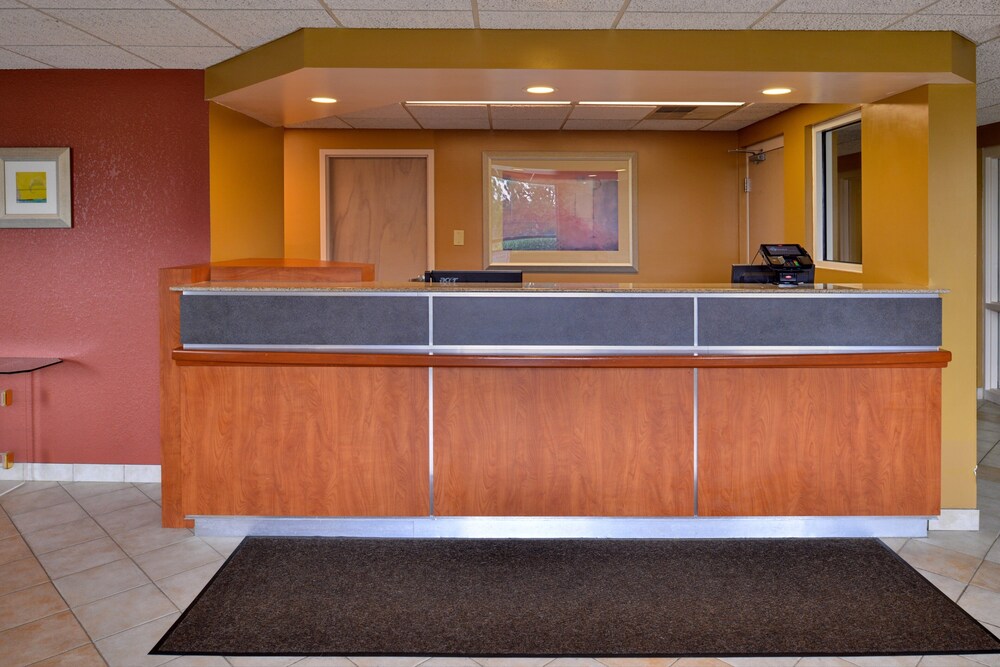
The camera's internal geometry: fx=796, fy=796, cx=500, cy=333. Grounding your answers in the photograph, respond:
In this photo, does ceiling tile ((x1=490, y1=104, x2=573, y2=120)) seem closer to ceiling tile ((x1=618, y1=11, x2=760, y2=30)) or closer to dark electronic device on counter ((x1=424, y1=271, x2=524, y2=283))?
dark electronic device on counter ((x1=424, y1=271, x2=524, y2=283))

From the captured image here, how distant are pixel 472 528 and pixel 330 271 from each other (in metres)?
1.61

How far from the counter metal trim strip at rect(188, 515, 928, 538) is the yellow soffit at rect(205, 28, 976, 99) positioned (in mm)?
2028

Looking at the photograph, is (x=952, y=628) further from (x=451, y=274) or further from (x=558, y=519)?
(x=451, y=274)

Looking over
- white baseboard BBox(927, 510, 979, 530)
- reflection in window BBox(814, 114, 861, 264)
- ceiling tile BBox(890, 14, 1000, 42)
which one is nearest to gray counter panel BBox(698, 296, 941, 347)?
white baseboard BBox(927, 510, 979, 530)

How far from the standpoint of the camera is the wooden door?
6727 mm

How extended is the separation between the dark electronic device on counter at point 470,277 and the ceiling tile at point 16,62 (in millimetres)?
2333

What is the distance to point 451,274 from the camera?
14.0 feet

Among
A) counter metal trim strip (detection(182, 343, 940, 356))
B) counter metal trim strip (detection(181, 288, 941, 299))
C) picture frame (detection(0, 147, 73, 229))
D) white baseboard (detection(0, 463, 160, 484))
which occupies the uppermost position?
picture frame (detection(0, 147, 73, 229))

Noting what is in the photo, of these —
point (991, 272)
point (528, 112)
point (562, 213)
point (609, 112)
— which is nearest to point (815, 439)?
point (609, 112)

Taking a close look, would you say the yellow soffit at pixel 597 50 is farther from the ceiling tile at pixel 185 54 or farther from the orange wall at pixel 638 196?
the orange wall at pixel 638 196

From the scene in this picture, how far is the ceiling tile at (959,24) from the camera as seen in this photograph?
3346mm

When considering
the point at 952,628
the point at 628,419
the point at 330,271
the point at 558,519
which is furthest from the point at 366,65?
the point at 952,628

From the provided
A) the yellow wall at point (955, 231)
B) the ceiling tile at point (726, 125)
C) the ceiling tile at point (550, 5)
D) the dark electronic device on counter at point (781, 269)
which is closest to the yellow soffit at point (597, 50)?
the yellow wall at point (955, 231)

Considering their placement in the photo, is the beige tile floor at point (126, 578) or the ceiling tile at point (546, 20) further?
the ceiling tile at point (546, 20)
